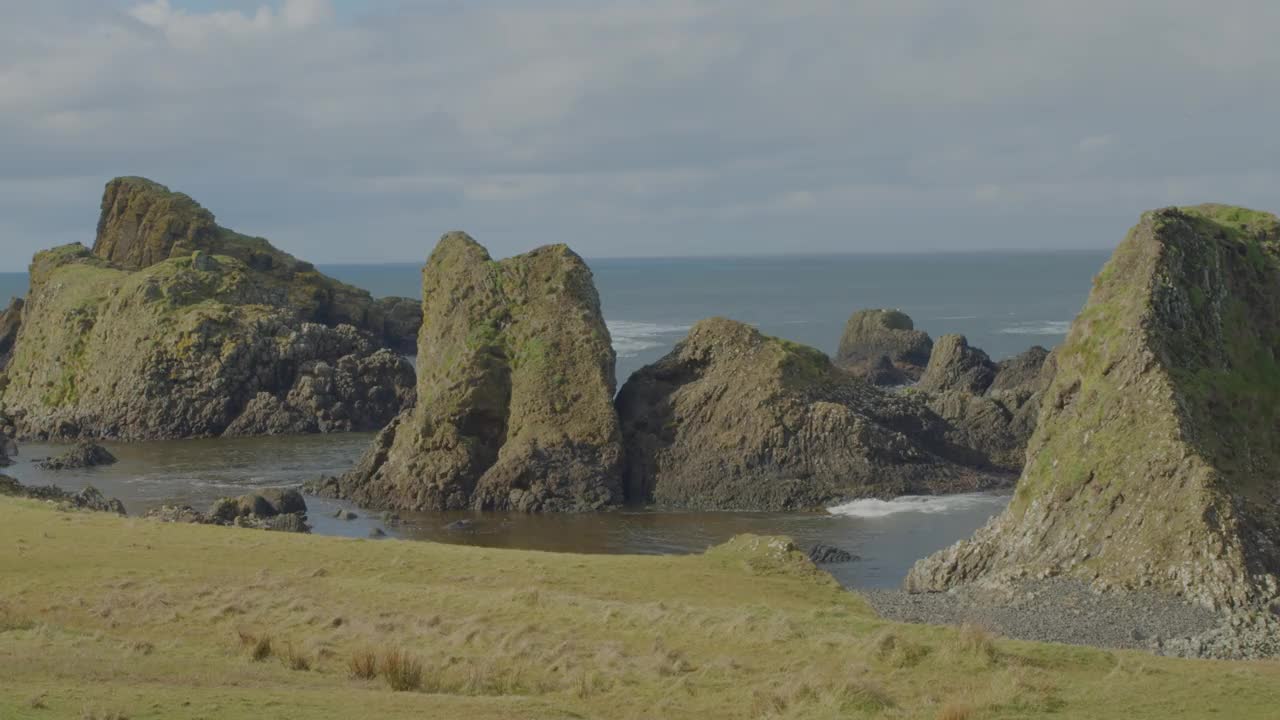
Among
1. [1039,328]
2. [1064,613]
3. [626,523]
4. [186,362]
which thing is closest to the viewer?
[1064,613]

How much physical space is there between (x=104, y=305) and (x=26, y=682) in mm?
81737

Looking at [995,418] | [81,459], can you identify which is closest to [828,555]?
[995,418]

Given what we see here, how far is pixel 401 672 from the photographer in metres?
24.5

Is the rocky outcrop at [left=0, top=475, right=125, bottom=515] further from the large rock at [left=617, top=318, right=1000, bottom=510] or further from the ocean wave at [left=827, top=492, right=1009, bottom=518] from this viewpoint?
the ocean wave at [left=827, top=492, right=1009, bottom=518]

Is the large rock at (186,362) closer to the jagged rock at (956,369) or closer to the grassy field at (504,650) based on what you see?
the jagged rock at (956,369)

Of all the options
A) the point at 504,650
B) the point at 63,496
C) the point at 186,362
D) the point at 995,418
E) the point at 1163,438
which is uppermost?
the point at 186,362

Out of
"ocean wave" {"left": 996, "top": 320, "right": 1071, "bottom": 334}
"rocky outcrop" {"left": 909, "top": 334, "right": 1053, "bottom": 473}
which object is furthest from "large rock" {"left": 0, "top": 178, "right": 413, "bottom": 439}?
"ocean wave" {"left": 996, "top": 320, "right": 1071, "bottom": 334}

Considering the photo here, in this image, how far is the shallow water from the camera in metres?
52.6

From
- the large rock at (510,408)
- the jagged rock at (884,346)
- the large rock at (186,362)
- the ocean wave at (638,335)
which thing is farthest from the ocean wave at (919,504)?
the ocean wave at (638,335)

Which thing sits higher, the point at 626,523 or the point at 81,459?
the point at 81,459

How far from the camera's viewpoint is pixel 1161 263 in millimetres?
41781

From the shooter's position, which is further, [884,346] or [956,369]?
[884,346]

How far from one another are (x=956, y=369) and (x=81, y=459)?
170 feet

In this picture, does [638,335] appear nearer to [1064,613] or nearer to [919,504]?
[919,504]
